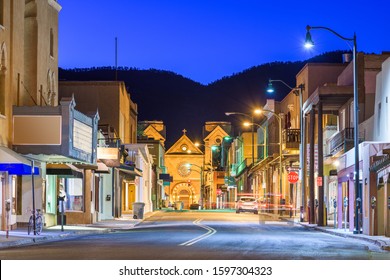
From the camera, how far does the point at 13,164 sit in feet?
123

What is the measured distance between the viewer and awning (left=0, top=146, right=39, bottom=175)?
1471 inches

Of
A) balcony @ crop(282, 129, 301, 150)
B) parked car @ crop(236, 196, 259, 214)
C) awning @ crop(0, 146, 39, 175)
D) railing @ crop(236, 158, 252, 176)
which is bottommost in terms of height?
parked car @ crop(236, 196, 259, 214)

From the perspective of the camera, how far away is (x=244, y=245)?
27438 millimetres

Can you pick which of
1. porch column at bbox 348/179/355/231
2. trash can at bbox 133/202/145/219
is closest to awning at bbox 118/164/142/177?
trash can at bbox 133/202/145/219

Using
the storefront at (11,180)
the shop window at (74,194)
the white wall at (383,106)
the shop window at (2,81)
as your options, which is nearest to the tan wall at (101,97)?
the shop window at (74,194)

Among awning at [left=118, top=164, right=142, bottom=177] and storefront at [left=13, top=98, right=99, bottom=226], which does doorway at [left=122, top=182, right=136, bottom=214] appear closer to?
awning at [left=118, top=164, right=142, bottom=177]

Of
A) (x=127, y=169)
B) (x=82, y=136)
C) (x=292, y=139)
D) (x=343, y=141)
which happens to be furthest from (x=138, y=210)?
(x=82, y=136)

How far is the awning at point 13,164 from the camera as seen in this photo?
37.4 meters

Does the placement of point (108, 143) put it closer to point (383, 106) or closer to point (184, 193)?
point (383, 106)

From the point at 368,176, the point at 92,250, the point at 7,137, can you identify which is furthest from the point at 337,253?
the point at 7,137

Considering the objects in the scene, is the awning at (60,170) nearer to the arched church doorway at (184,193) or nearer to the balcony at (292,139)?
the balcony at (292,139)

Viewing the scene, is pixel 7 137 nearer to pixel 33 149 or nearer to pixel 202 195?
pixel 33 149

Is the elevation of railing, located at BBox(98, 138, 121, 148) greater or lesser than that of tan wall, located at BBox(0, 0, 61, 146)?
lesser
